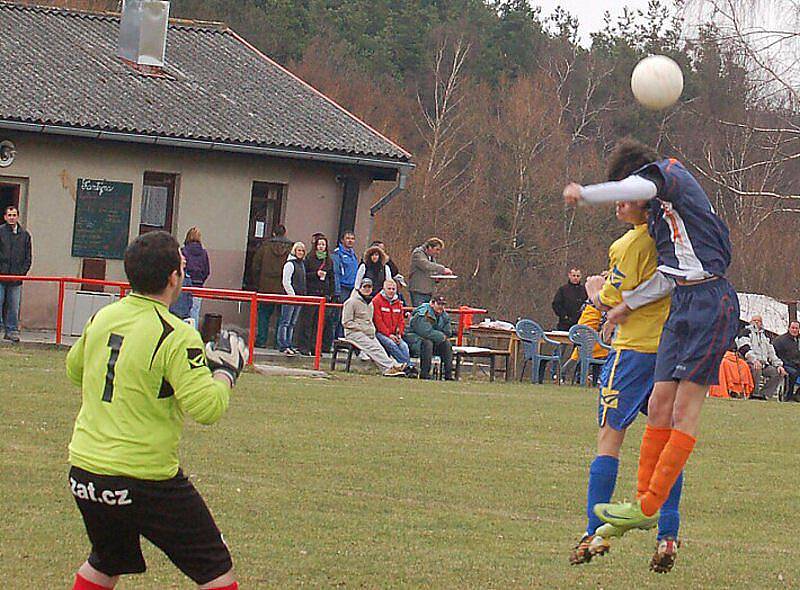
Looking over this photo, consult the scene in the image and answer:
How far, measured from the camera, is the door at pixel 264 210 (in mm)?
27094

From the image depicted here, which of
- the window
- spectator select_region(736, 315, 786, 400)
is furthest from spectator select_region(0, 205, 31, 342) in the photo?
spectator select_region(736, 315, 786, 400)

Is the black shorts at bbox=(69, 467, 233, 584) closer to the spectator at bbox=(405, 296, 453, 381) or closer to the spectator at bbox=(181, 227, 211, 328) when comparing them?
the spectator at bbox=(405, 296, 453, 381)

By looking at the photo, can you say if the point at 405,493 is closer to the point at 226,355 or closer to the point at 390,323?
the point at 226,355

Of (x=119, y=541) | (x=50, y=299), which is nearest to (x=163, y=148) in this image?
(x=50, y=299)

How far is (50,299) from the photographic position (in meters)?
21.5

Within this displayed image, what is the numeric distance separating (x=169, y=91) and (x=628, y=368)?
21.5 metres

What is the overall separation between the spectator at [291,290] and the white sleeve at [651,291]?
14.0m

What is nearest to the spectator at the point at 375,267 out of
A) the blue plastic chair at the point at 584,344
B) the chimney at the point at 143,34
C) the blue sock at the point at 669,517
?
the blue plastic chair at the point at 584,344

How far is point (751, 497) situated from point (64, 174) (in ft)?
54.3

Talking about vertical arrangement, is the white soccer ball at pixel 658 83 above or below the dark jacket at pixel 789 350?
above

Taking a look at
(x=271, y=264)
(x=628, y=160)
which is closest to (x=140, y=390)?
(x=628, y=160)

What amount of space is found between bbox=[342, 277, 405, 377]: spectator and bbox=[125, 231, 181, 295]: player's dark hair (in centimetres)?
1496

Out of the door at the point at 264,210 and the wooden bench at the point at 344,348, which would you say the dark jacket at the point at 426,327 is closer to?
the wooden bench at the point at 344,348

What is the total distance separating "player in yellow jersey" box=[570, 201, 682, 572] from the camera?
746 centimetres
